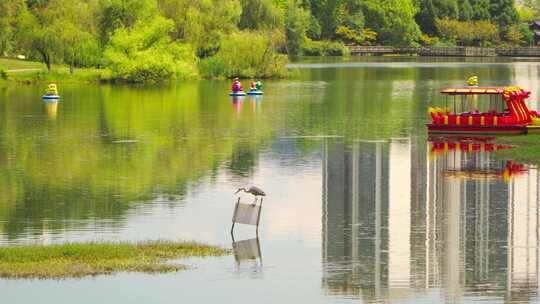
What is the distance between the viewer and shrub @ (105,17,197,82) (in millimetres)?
103188

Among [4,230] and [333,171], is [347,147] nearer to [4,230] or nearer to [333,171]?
[333,171]

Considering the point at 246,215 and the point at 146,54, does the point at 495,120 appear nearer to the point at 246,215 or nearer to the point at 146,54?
the point at 246,215

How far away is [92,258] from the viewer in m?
28.5

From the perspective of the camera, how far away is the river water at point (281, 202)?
1048 inches

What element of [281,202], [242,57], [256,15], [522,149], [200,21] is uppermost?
[256,15]

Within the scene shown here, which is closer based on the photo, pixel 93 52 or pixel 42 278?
pixel 42 278

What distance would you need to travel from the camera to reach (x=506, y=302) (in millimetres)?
25094

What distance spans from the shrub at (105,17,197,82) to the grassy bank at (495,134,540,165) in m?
52.0

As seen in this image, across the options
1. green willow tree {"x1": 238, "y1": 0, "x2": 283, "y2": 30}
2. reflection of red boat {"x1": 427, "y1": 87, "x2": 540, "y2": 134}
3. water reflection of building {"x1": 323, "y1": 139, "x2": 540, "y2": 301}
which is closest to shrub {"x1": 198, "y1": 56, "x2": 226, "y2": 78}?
green willow tree {"x1": 238, "y1": 0, "x2": 283, "y2": 30}

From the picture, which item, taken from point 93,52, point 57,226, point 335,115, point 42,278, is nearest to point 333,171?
point 57,226

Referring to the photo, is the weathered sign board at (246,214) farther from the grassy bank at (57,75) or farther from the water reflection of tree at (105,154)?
the grassy bank at (57,75)

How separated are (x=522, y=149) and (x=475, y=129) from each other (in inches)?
272

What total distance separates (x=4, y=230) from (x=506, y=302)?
14076 millimetres

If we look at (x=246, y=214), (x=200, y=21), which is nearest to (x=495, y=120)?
(x=246, y=214)
